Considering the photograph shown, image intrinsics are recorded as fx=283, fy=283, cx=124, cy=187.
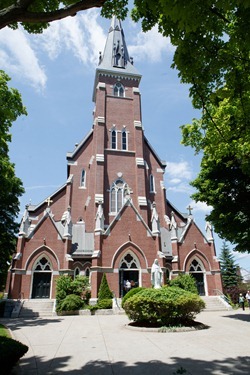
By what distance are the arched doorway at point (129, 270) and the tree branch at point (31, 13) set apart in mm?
22578

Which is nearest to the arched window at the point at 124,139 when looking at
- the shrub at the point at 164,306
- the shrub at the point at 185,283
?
the shrub at the point at 185,283

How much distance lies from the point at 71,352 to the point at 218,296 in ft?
70.3

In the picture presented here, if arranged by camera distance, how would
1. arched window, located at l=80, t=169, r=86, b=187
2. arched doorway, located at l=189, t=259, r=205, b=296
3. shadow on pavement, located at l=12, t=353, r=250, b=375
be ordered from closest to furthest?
shadow on pavement, located at l=12, t=353, r=250, b=375
arched doorway, located at l=189, t=259, r=205, b=296
arched window, located at l=80, t=169, r=86, b=187

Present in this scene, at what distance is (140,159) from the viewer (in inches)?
1325

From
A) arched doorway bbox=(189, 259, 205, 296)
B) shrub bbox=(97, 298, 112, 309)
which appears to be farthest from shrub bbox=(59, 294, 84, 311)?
arched doorway bbox=(189, 259, 205, 296)

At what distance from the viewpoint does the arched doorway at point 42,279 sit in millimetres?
23953

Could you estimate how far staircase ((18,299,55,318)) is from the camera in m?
21.0

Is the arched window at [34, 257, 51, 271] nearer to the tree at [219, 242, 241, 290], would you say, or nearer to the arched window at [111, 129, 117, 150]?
the arched window at [111, 129, 117, 150]

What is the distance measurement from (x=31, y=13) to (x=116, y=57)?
129ft

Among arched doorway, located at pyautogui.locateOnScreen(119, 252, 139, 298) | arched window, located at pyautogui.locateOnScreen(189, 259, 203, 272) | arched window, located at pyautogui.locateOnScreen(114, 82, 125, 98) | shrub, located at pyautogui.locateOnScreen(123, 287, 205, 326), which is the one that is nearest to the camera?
shrub, located at pyautogui.locateOnScreen(123, 287, 205, 326)

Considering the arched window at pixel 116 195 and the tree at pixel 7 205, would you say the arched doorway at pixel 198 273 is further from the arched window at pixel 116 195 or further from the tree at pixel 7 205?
the tree at pixel 7 205

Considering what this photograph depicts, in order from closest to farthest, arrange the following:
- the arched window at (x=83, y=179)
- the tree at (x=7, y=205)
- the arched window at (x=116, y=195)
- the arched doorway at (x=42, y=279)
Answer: the tree at (x=7, y=205) → the arched doorway at (x=42, y=279) → the arched window at (x=116, y=195) → the arched window at (x=83, y=179)

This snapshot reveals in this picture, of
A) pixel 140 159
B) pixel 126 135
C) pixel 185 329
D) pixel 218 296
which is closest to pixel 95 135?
pixel 126 135

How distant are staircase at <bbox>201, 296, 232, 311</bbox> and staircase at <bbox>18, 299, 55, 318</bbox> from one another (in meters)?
12.6
